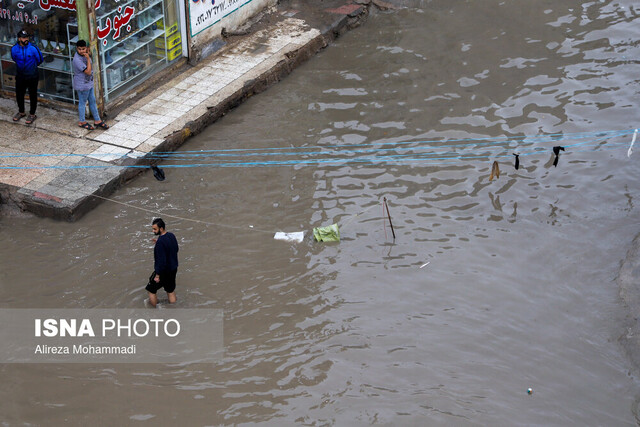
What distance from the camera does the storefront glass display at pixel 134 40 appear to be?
563 inches

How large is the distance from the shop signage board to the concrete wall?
0.04 metres

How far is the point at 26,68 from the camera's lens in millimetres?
13531

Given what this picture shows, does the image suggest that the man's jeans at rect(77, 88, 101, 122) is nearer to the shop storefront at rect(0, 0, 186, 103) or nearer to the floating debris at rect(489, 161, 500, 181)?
the shop storefront at rect(0, 0, 186, 103)

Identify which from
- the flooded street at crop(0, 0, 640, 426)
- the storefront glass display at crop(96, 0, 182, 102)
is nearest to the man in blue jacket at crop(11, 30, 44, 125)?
the storefront glass display at crop(96, 0, 182, 102)

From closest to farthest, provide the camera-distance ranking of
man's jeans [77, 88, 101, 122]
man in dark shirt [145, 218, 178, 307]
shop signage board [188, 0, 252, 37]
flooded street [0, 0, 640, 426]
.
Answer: flooded street [0, 0, 640, 426]
man in dark shirt [145, 218, 178, 307]
man's jeans [77, 88, 101, 122]
shop signage board [188, 0, 252, 37]

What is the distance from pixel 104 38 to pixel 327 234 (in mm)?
5301

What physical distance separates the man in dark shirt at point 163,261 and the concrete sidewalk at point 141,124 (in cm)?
241

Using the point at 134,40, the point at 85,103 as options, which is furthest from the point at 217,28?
the point at 85,103

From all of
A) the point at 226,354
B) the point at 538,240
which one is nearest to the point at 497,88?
the point at 538,240

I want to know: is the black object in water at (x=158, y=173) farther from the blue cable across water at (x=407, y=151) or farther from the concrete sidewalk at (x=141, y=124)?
the blue cable across water at (x=407, y=151)

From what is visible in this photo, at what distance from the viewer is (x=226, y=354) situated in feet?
33.0

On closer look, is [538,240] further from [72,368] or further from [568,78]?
[72,368]

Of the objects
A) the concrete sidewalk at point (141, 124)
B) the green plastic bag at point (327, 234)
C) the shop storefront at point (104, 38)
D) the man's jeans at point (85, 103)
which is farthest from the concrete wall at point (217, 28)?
the green plastic bag at point (327, 234)

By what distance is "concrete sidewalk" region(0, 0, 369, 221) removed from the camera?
1253 centimetres
